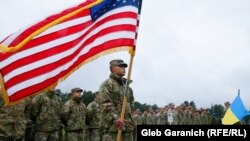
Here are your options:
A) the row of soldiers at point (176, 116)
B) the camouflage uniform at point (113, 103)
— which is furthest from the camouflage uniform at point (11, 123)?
the row of soldiers at point (176, 116)

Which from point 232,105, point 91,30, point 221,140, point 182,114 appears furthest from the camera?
point 182,114

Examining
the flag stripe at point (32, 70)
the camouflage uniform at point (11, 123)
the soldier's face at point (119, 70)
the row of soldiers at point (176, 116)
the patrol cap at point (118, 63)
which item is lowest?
the camouflage uniform at point (11, 123)

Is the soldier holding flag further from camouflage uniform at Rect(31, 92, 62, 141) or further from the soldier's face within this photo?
camouflage uniform at Rect(31, 92, 62, 141)

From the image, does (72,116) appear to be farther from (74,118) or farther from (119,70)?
(119,70)

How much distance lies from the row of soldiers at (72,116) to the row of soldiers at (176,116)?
632 inches

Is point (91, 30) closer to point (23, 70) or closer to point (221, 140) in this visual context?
point (23, 70)

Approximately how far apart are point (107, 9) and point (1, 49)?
67.9 inches

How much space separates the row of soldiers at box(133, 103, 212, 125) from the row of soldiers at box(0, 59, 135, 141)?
52.6ft

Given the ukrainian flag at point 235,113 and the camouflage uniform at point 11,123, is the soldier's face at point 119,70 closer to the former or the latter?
the camouflage uniform at point 11,123

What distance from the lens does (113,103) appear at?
9070 millimetres

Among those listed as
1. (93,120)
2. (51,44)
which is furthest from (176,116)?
(51,44)

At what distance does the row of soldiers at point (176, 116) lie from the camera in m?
31.5

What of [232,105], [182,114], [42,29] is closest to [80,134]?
[42,29]

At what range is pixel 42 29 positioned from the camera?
700 cm
